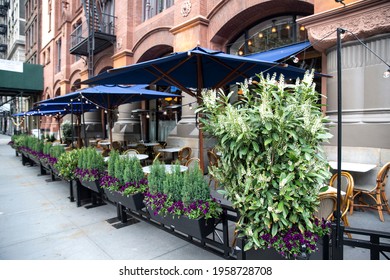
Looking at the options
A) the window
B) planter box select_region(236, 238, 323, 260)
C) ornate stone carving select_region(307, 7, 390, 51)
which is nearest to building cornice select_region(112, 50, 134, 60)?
the window

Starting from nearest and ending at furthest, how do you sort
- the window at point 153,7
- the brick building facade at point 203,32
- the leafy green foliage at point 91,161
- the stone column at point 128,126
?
the leafy green foliage at point 91,161
the brick building facade at point 203,32
the window at point 153,7
the stone column at point 128,126

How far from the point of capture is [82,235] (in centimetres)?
426

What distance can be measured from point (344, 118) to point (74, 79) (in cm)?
2060

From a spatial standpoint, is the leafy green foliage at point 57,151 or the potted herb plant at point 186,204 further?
the leafy green foliage at point 57,151

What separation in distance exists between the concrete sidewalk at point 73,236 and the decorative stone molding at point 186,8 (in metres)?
7.80

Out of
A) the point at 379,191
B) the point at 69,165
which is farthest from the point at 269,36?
the point at 69,165

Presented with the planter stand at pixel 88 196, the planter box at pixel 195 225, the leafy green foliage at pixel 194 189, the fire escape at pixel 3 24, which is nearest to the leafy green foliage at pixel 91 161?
the planter stand at pixel 88 196

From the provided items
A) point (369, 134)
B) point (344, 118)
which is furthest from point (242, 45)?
point (369, 134)

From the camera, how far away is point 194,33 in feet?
32.0

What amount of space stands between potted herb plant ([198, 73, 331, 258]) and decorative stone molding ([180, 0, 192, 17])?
28.4 feet

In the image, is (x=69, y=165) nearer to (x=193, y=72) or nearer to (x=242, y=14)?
(x=193, y=72)

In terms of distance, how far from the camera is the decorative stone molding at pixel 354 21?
529 cm

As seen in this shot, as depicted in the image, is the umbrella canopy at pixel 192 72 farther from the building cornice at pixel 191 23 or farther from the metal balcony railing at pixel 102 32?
the metal balcony railing at pixel 102 32

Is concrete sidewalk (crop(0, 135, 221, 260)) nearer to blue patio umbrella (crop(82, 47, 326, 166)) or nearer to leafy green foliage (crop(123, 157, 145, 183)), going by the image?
leafy green foliage (crop(123, 157, 145, 183))
